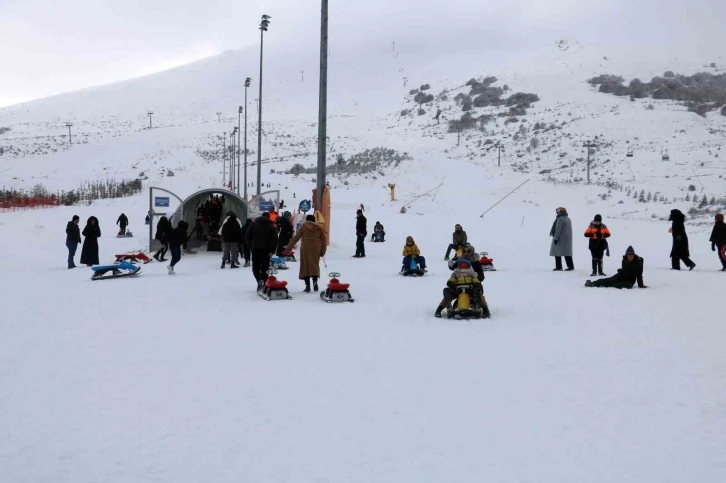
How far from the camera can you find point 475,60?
13350 cm

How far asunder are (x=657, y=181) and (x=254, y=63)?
129912mm

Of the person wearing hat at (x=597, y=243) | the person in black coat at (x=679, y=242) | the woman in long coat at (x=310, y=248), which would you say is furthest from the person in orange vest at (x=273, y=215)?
the person in black coat at (x=679, y=242)

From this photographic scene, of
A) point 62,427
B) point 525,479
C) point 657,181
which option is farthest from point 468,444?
point 657,181

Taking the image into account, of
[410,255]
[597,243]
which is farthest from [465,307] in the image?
[597,243]

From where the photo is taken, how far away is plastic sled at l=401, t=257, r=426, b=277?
18.0m

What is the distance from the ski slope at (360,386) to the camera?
203 inches

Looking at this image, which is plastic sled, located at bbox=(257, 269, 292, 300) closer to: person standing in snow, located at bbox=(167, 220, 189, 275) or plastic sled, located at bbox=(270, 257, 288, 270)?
plastic sled, located at bbox=(270, 257, 288, 270)

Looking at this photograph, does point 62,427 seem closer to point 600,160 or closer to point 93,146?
point 600,160

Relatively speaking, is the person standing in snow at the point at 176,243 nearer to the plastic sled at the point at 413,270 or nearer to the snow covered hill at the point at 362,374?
the snow covered hill at the point at 362,374

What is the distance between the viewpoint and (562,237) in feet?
62.1

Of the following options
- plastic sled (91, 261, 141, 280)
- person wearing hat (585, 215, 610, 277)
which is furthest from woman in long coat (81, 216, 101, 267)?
person wearing hat (585, 215, 610, 277)

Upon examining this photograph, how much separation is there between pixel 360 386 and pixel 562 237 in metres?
13.2

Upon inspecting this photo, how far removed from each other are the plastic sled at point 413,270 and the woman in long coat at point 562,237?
388 centimetres

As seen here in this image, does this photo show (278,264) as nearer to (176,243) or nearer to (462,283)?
(176,243)
